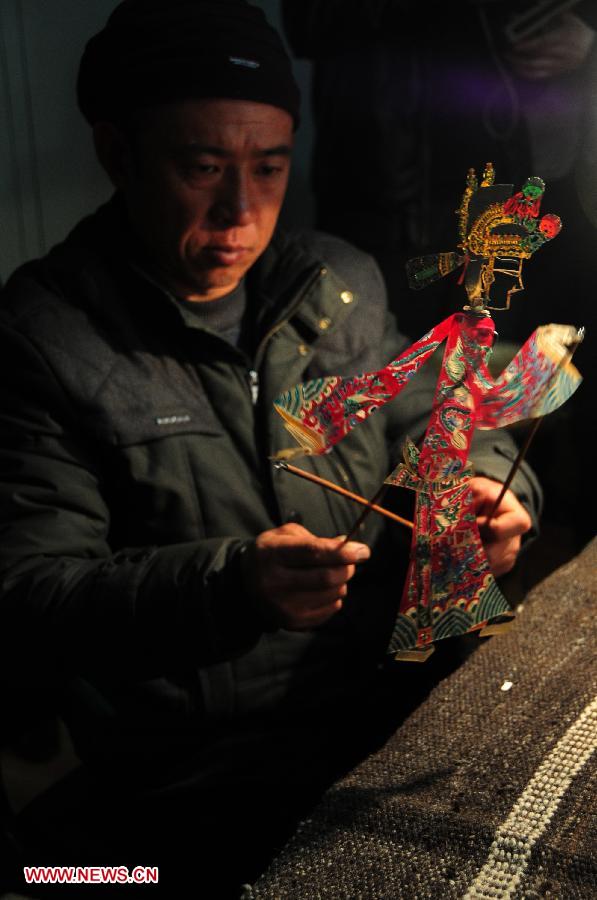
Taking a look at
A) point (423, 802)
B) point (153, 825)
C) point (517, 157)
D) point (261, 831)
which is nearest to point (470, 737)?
point (423, 802)

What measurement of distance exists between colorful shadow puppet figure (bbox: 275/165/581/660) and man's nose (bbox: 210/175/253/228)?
35cm

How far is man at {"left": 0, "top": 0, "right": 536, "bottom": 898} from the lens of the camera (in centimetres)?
96

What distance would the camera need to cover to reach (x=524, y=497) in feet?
3.76

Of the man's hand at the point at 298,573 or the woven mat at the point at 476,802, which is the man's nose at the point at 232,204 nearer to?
the man's hand at the point at 298,573

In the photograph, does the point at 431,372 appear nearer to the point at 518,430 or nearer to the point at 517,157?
the point at 518,430

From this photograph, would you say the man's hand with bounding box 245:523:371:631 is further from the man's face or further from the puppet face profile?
the man's face

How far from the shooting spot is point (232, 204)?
1.01 m

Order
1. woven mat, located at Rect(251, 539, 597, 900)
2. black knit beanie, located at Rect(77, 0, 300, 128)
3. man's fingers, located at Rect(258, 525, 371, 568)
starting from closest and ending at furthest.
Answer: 1. woven mat, located at Rect(251, 539, 597, 900)
2. man's fingers, located at Rect(258, 525, 371, 568)
3. black knit beanie, located at Rect(77, 0, 300, 128)

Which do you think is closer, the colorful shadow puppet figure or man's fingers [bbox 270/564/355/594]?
the colorful shadow puppet figure

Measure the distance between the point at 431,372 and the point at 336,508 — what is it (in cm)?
39

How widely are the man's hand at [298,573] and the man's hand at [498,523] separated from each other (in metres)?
0.22

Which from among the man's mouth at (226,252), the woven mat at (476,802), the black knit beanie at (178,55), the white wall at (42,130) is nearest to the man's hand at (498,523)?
the woven mat at (476,802)

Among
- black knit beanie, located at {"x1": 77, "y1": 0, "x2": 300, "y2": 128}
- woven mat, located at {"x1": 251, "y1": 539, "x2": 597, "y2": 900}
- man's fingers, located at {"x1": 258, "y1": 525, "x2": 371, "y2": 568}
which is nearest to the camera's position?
woven mat, located at {"x1": 251, "y1": 539, "x2": 597, "y2": 900}

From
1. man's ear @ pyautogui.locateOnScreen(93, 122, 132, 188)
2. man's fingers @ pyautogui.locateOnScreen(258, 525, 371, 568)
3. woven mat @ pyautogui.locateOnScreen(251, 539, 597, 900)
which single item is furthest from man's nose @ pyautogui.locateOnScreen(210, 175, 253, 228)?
woven mat @ pyautogui.locateOnScreen(251, 539, 597, 900)
